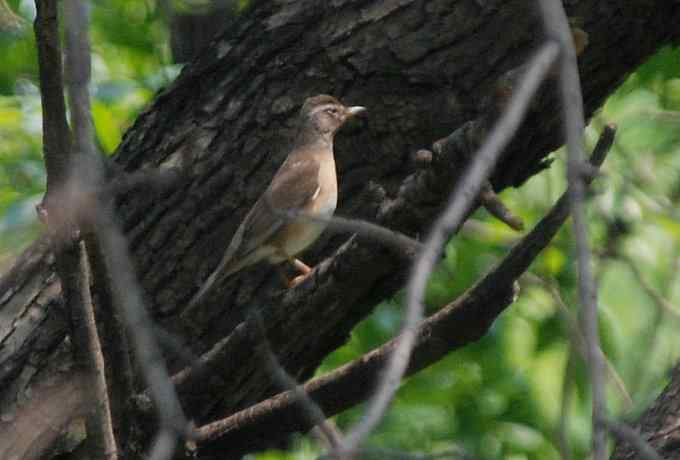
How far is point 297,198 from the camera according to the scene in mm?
5570

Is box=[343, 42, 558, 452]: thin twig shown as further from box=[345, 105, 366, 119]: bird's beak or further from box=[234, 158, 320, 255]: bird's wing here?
box=[345, 105, 366, 119]: bird's beak

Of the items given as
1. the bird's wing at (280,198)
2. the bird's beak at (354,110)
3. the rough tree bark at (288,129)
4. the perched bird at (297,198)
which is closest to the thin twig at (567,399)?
the rough tree bark at (288,129)

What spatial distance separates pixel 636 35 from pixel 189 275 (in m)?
1.59

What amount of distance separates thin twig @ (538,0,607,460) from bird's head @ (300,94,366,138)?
2.31 metres

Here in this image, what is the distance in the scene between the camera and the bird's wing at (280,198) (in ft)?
14.3

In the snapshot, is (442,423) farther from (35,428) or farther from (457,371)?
(35,428)

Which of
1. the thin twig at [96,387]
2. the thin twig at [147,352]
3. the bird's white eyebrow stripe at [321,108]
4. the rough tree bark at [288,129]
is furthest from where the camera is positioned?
the bird's white eyebrow stripe at [321,108]

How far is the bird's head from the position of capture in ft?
14.1

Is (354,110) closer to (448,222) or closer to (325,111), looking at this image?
(325,111)

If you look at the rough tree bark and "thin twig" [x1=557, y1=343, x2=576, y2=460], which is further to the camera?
the rough tree bark

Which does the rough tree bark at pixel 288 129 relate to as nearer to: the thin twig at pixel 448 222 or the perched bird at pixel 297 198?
the perched bird at pixel 297 198

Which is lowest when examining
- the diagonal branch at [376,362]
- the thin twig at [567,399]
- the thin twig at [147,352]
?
the thin twig at [567,399]

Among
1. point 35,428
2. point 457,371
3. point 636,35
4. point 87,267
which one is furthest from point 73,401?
point 457,371

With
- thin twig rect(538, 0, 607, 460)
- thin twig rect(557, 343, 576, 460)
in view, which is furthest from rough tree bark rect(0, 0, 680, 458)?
thin twig rect(538, 0, 607, 460)
